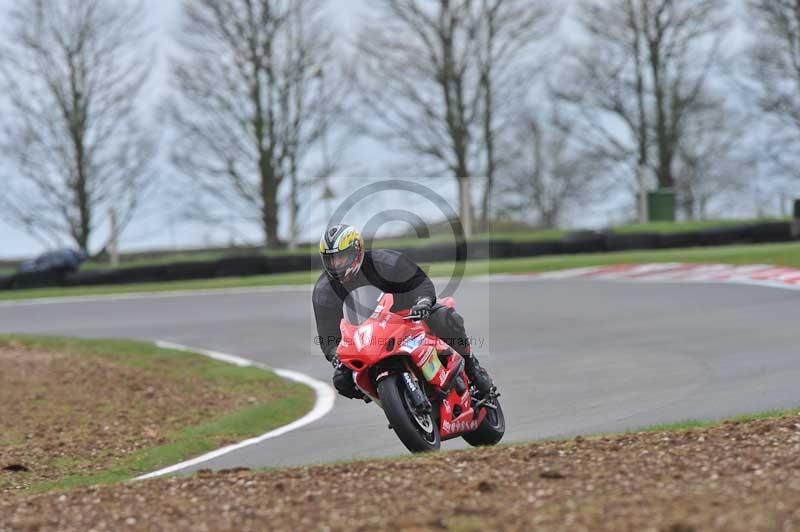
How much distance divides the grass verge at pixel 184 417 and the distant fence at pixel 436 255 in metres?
9.95

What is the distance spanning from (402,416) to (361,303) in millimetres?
948

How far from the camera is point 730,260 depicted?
2248 cm

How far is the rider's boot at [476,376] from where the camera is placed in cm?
891

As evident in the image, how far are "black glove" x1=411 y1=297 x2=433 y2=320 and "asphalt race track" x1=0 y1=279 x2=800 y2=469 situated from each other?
1395 mm

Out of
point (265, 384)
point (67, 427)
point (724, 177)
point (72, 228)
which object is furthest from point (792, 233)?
point (724, 177)

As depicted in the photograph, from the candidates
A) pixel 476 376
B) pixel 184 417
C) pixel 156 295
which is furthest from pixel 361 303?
pixel 156 295

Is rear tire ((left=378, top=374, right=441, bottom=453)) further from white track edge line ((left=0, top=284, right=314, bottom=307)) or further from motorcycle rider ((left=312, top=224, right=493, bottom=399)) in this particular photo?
white track edge line ((left=0, top=284, right=314, bottom=307))

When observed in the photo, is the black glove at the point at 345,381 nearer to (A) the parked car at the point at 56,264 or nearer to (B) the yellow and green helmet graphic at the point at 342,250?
(B) the yellow and green helmet graphic at the point at 342,250

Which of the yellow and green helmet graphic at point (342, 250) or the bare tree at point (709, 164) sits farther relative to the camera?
the bare tree at point (709, 164)

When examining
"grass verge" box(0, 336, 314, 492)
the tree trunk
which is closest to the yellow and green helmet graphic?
"grass verge" box(0, 336, 314, 492)

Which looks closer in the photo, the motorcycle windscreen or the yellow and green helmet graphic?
the yellow and green helmet graphic

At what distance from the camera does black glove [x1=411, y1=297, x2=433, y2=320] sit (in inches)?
321

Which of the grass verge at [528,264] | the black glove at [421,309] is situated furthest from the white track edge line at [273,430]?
the grass verge at [528,264]

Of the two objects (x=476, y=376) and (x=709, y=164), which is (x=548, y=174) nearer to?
(x=709, y=164)
